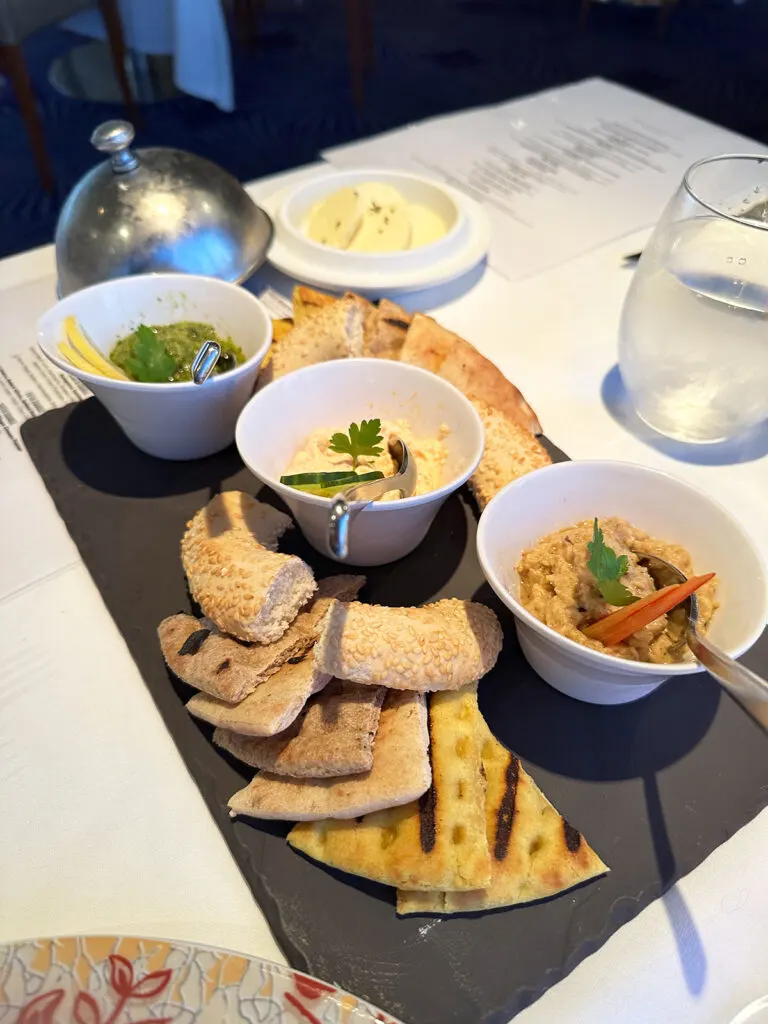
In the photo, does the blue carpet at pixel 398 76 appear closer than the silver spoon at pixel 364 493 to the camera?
No

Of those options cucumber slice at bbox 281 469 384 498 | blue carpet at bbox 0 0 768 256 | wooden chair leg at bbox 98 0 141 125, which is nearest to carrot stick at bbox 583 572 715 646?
cucumber slice at bbox 281 469 384 498

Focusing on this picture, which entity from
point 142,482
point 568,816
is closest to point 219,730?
point 568,816

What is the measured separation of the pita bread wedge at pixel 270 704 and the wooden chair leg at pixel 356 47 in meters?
6.82

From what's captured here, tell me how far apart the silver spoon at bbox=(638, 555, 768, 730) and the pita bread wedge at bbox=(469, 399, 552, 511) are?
40cm

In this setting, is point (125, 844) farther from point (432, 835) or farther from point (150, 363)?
point (150, 363)

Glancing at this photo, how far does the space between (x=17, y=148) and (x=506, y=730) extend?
6969 mm

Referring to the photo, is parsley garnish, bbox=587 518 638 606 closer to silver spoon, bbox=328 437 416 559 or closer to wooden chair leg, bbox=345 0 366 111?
silver spoon, bbox=328 437 416 559

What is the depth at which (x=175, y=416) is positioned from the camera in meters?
1.81

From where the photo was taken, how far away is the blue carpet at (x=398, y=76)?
616cm

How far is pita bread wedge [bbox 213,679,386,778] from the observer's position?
48.1 inches

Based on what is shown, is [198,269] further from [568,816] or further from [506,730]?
[568,816]

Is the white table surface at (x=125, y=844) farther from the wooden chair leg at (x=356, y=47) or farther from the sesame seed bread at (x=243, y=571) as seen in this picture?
the wooden chair leg at (x=356, y=47)

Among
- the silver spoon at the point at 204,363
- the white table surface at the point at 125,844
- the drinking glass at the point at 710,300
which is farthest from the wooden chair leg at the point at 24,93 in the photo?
the drinking glass at the point at 710,300

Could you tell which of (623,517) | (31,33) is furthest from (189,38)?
(623,517)
